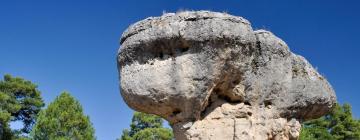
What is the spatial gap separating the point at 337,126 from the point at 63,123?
1911cm

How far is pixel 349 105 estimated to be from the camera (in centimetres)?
3550

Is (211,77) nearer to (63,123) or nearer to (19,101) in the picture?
(63,123)

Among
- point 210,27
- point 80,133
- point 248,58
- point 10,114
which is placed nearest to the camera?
point 210,27

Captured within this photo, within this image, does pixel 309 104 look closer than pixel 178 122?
No

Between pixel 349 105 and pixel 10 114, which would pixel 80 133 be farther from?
pixel 349 105

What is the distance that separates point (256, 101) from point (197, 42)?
6.41 feet

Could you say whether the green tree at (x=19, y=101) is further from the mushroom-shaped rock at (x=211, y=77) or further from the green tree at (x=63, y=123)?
the mushroom-shaped rock at (x=211, y=77)

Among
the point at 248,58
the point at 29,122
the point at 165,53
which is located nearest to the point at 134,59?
the point at 165,53

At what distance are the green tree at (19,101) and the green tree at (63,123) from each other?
154 inches

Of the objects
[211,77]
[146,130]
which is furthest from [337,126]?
[211,77]

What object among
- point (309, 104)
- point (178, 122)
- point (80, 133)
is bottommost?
point (178, 122)

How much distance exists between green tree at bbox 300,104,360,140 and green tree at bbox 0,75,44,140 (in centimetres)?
1801

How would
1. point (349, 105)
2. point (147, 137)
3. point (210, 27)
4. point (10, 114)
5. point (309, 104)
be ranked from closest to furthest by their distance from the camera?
1. point (210, 27)
2. point (309, 104)
3. point (10, 114)
4. point (147, 137)
5. point (349, 105)

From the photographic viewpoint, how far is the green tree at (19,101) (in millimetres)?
29266
